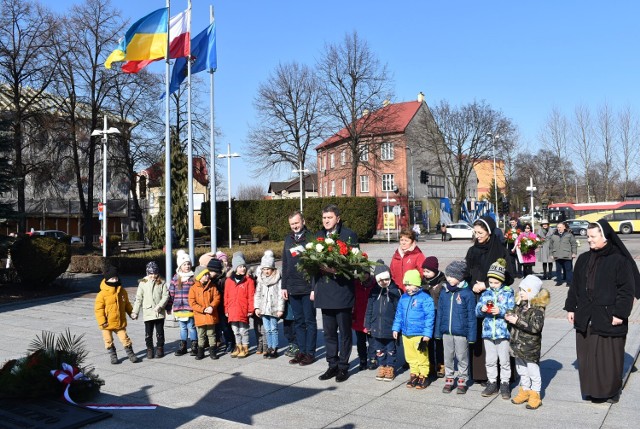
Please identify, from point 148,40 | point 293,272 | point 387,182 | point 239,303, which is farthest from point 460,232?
point 293,272

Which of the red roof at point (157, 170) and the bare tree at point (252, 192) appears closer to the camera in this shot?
the red roof at point (157, 170)

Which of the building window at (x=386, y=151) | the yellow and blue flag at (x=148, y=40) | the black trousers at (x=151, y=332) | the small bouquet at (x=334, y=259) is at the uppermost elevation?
the building window at (x=386, y=151)

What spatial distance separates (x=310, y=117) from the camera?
51.4m

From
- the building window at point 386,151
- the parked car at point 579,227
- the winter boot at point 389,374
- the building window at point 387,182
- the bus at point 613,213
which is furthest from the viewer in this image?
the building window at point 387,182

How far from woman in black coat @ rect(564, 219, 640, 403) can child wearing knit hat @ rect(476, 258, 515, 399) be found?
0.75m

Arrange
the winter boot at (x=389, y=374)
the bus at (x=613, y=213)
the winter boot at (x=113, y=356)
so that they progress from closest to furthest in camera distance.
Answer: the winter boot at (x=389, y=374)
the winter boot at (x=113, y=356)
the bus at (x=613, y=213)

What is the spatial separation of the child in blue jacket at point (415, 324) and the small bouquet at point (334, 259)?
572mm

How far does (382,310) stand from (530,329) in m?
1.86

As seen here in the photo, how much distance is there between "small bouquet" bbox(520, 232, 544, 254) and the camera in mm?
17188

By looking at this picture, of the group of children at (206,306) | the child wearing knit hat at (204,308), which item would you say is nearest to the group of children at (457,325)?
the group of children at (206,306)

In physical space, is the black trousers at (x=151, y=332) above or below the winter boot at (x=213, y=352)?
Answer: above

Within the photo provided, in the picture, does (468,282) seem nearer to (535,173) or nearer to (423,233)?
(423,233)

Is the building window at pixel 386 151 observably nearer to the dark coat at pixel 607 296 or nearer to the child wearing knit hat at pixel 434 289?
the child wearing knit hat at pixel 434 289

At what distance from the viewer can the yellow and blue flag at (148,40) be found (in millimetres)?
13039
